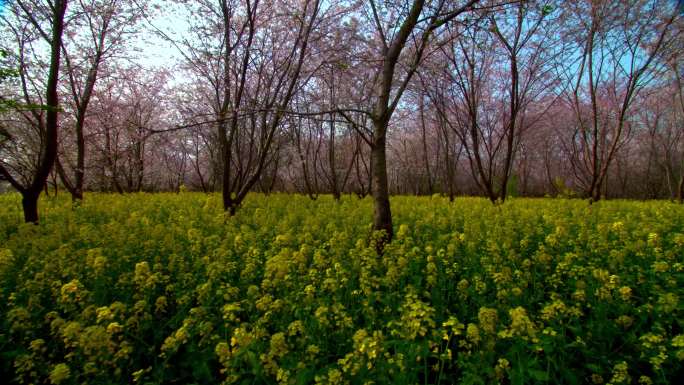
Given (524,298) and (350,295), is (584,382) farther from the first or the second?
(350,295)

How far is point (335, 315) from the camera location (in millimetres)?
2861

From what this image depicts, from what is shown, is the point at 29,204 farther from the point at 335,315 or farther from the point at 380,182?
the point at 335,315

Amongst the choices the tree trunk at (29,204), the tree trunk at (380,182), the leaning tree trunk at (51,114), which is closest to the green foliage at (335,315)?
the tree trunk at (380,182)

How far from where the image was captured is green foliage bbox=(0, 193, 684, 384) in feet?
6.67

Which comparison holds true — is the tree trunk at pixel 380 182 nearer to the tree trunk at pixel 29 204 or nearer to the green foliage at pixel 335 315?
the green foliage at pixel 335 315

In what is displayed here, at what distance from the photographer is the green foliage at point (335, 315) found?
2.03 metres

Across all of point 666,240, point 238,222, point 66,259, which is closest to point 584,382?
point 666,240

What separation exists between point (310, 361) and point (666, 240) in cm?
623

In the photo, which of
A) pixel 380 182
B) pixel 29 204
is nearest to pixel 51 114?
pixel 29 204

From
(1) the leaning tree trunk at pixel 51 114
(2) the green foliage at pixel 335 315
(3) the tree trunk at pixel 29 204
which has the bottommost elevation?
(2) the green foliage at pixel 335 315

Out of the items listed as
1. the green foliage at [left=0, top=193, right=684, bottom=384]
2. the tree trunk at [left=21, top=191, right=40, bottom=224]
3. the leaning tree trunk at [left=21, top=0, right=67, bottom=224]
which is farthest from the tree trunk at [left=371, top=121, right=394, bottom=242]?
the tree trunk at [left=21, top=191, right=40, bottom=224]

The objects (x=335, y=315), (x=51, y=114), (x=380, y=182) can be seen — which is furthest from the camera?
(x=51, y=114)

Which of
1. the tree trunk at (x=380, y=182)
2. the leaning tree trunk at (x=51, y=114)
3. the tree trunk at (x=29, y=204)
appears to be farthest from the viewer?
the tree trunk at (x=29, y=204)

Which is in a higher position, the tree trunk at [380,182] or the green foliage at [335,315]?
the tree trunk at [380,182]
